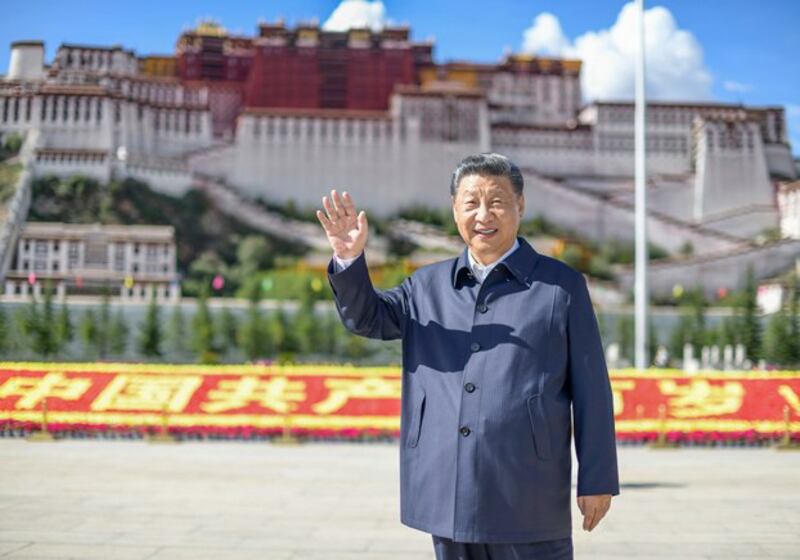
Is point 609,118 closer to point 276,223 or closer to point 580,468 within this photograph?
point 276,223

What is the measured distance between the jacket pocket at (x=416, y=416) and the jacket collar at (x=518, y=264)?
221mm

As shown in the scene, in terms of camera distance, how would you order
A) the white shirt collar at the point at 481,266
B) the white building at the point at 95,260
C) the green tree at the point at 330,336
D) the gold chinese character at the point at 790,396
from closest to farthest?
the white shirt collar at the point at 481,266 → the gold chinese character at the point at 790,396 → the green tree at the point at 330,336 → the white building at the point at 95,260

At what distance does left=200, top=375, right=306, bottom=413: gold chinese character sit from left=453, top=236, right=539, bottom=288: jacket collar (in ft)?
18.1

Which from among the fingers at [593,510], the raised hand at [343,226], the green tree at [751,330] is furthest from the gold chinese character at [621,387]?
the green tree at [751,330]

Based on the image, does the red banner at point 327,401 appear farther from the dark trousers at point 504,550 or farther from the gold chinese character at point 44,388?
the dark trousers at point 504,550

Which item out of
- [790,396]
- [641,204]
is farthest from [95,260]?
[790,396]

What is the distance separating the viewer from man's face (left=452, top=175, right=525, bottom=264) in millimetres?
1683

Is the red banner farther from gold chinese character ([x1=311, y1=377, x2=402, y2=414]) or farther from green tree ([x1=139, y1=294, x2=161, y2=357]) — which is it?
green tree ([x1=139, y1=294, x2=161, y2=357])

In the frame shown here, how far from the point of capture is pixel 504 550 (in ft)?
5.25

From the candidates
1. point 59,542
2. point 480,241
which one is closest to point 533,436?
point 480,241

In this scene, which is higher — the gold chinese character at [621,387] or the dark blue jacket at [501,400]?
the dark blue jacket at [501,400]

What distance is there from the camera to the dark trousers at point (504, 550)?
5.24ft

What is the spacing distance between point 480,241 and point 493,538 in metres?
0.54

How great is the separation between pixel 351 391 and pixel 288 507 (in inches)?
127
